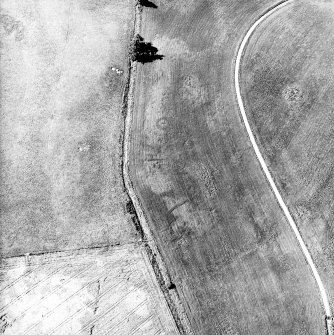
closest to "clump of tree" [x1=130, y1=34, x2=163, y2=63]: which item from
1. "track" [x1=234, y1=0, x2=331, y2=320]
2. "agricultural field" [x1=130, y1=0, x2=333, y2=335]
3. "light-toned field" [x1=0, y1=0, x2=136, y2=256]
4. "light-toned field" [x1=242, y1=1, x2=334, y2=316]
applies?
"agricultural field" [x1=130, y1=0, x2=333, y2=335]

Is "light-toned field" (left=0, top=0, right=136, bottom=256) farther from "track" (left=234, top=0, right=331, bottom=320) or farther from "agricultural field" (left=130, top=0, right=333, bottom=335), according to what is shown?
"track" (left=234, top=0, right=331, bottom=320)

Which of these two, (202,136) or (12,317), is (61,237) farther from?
(202,136)

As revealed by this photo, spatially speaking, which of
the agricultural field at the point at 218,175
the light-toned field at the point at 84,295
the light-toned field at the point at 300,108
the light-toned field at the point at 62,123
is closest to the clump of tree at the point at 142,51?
the agricultural field at the point at 218,175

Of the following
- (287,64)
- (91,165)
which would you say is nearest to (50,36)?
(91,165)

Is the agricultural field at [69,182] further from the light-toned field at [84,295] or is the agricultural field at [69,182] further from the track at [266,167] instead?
the track at [266,167]

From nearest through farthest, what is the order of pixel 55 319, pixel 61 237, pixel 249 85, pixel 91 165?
pixel 55 319, pixel 61 237, pixel 91 165, pixel 249 85

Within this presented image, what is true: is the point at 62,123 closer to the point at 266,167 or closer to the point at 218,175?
the point at 218,175

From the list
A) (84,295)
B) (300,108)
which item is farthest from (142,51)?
(84,295)
